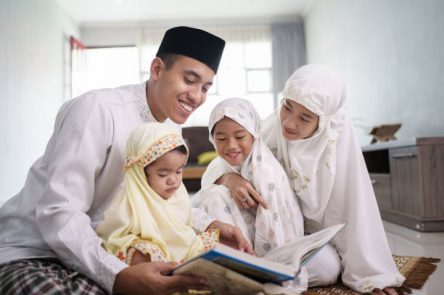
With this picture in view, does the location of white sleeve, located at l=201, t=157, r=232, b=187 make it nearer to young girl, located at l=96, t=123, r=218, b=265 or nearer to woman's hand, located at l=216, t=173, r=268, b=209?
woman's hand, located at l=216, t=173, r=268, b=209

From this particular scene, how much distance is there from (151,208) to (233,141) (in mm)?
591

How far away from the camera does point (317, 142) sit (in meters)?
1.77

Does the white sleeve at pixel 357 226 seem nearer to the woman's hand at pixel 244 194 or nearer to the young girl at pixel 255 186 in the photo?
the young girl at pixel 255 186

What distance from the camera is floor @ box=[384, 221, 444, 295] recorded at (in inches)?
69.8

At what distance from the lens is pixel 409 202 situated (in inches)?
127

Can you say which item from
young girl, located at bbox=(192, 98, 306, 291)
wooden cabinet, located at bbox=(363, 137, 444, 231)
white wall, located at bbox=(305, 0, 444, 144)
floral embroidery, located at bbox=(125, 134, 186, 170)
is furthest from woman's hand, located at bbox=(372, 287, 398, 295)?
white wall, located at bbox=(305, 0, 444, 144)

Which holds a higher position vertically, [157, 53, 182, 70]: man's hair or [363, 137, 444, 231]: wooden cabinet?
[157, 53, 182, 70]: man's hair

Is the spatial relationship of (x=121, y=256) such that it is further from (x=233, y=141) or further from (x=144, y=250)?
(x=233, y=141)

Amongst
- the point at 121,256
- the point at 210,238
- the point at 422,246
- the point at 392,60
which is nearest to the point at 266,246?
the point at 210,238

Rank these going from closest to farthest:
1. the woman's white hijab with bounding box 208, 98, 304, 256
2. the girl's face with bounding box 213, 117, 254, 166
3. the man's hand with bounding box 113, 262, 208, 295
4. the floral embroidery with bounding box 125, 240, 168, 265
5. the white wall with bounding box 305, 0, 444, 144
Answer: the man's hand with bounding box 113, 262, 208, 295, the floral embroidery with bounding box 125, 240, 168, 265, the woman's white hijab with bounding box 208, 98, 304, 256, the girl's face with bounding box 213, 117, 254, 166, the white wall with bounding box 305, 0, 444, 144

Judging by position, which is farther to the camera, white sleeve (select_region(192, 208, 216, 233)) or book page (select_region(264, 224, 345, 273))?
white sleeve (select_region(192, 208, 216, 233))

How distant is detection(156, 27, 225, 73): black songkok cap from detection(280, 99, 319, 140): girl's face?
1.24 feet

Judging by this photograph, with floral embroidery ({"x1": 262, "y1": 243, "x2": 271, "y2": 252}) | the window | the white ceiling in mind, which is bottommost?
floral embroidery ({"x1": 262, "y1": 243, "x2": 271, "y2": 252})

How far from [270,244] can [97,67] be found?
7.91 metres
